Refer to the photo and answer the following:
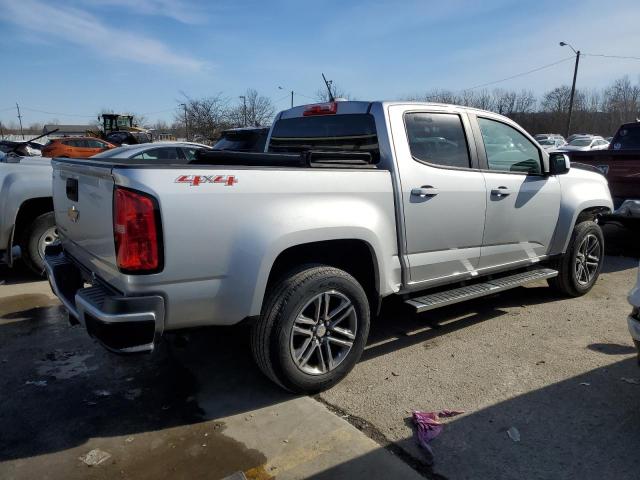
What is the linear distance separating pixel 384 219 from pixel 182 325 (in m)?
1.53

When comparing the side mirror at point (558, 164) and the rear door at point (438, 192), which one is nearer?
the rear door at point (438, 192)

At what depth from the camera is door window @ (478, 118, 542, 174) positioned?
451 centimetres

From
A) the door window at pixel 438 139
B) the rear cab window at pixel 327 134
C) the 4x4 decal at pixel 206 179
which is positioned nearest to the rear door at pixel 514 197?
the door window at pixel 438 139

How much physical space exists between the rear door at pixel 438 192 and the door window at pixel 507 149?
0.89ft

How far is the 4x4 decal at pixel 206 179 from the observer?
8.91 feet

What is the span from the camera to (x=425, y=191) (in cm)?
376

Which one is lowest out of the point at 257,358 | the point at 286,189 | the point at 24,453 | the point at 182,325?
the point at 24,453

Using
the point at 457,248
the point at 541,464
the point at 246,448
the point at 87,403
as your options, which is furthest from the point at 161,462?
the point at 457,248

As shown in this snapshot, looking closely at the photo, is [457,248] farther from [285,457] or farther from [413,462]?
[285,457]

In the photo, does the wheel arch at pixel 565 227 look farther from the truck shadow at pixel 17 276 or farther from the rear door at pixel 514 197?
the truck shadow at pixel 17 276

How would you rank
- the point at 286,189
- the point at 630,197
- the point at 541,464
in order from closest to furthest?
the point at 541,464
the point at 286,189
the point at 630,197

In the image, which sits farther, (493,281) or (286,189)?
(493,281)

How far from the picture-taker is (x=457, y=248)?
4.11m

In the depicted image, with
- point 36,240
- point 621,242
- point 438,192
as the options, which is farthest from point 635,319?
point 621,242
